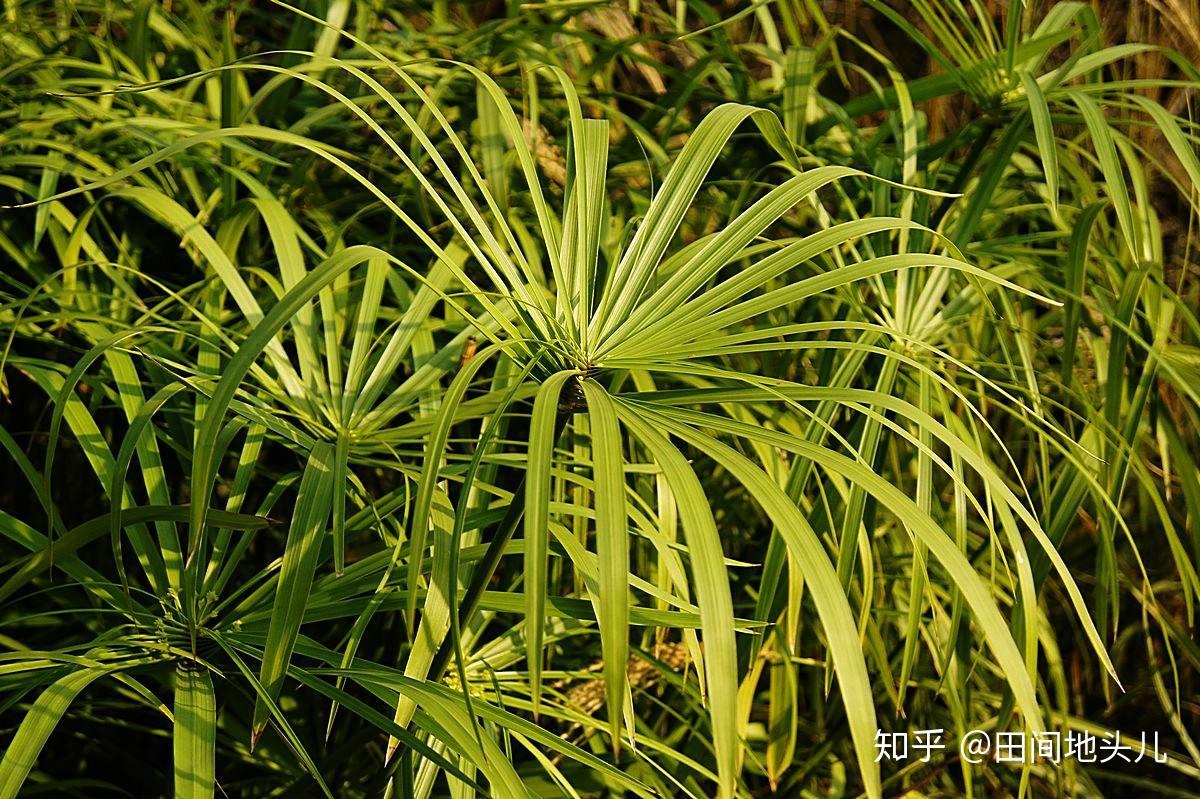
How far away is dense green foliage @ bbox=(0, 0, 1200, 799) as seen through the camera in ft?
1.80

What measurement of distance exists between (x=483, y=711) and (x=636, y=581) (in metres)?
0.13

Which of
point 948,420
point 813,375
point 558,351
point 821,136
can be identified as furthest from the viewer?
A: point 821,136

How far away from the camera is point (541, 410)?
465 mm

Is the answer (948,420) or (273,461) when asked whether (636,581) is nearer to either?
(948,420)

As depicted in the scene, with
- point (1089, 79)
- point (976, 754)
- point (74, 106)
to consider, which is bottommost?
point (976, 754)

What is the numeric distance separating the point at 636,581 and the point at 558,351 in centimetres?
19

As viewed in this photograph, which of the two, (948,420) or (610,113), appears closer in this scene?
(948,420)

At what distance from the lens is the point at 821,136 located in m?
1.14

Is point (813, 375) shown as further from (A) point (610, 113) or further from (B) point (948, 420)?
(A) point (610, 113)

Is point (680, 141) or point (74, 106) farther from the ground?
point (680, 141)

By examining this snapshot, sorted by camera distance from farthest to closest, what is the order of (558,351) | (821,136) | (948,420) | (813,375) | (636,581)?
1. (821,136)
2. (813,375)
3. (948,420)
4. (636,581)
5. (558,351)

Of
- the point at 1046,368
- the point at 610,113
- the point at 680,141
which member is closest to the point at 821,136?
the point at 610,113

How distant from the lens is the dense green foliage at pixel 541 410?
1.80 feet

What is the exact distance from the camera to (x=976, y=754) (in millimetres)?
1188
